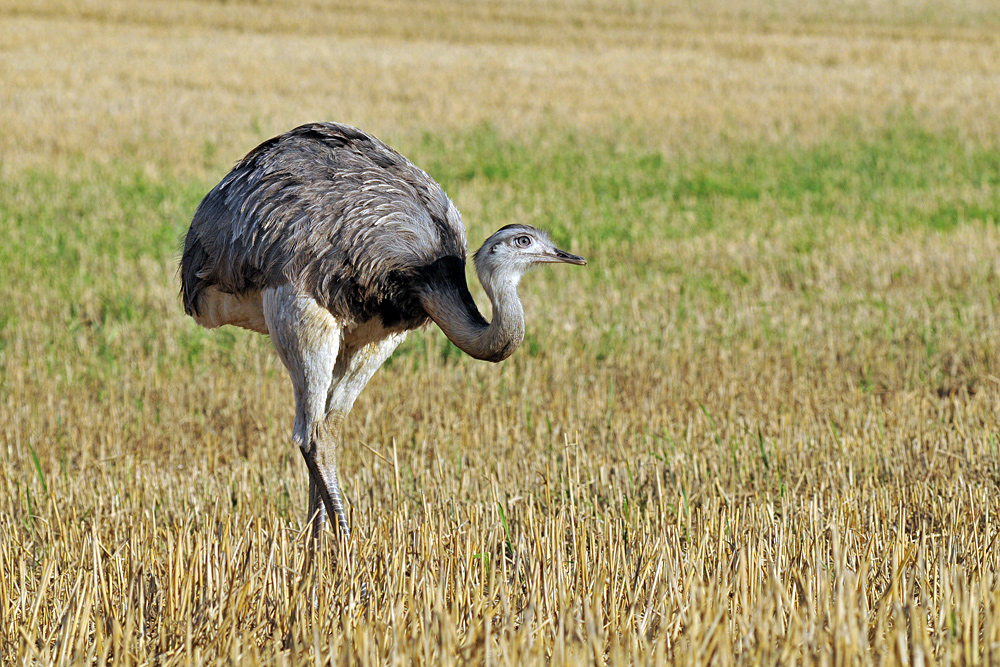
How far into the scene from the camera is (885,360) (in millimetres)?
6574

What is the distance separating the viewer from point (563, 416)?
5.90m

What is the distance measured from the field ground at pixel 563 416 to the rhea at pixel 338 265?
0.41 m

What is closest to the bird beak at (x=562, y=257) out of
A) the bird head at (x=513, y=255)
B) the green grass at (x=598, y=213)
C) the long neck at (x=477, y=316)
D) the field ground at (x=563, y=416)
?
the bird head at (x=513, y=255)

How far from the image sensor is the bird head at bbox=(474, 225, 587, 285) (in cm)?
394

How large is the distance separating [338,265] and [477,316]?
0.58 meters

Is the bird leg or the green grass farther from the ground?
the green grass

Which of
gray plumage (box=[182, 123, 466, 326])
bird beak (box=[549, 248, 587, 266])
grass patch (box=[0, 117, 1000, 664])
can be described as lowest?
grass patch (box=[0, 117, 1000, 664])

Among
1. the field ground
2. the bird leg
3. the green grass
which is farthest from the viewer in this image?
the green grass

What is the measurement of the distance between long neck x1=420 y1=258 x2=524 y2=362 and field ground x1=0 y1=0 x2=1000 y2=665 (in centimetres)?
62

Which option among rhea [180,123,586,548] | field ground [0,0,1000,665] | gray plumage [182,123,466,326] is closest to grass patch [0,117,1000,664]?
field ground [0,0,1000,665]

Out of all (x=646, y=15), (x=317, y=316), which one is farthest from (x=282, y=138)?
(x=646, y=15)

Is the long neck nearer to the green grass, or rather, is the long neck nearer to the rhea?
the rhea

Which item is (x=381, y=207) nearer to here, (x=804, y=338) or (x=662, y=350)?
(x=662, y=350)

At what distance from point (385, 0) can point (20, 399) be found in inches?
1379
